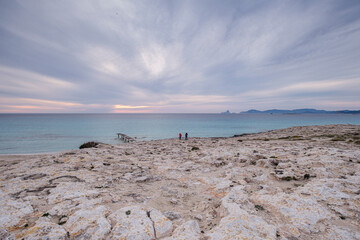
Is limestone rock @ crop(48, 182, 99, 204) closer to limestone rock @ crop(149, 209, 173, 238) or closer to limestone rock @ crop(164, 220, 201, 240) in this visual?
limestone rock @ crop(149, 209, 173, 238)

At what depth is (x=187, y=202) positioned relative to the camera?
18.1ft

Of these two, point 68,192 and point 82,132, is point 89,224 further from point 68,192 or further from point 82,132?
point 82,132

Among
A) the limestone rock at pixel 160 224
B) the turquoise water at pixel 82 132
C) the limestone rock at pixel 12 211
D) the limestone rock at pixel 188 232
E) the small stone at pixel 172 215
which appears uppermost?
the limestone rock at pixel 12 211

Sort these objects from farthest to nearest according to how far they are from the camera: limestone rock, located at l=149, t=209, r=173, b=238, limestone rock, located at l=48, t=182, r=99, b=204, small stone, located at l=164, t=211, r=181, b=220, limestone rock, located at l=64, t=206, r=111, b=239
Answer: limestone rock, located at l=48, t=182, r=99, b=204, small stone, located at l=164, t=211, r=181, b=220, limestone rock, located at l=149, t=209, r=173, b=238, limestone rock, located at l=64, t=206, r=111, b=239

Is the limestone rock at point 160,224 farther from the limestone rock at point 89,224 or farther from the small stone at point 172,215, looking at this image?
the limestone rock at point 89,224

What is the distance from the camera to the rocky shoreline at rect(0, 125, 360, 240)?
3748 millimetres

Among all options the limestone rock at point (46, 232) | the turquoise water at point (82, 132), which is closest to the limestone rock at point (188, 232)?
the limestone rock at point (46, 232)

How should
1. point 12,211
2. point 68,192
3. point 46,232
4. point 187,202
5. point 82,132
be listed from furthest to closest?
point 82,132 → point 68,192 → point 187,202 → point 12,211 → point 46,232

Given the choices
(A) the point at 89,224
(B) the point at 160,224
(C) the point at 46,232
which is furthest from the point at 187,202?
(C) the point at 46,232

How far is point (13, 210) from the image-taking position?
177 inches

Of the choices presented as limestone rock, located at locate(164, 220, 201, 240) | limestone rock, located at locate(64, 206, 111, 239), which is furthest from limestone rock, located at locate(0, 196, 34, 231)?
limestone rock, located at locate(164, 220, 201, 240)

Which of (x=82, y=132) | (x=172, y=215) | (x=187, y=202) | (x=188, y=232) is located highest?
(x=188, y=232)

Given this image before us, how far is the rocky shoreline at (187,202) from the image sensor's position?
3748 mm

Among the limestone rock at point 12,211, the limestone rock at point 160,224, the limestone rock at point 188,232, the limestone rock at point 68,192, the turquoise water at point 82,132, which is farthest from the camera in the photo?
the turquoise water at point 82,132
